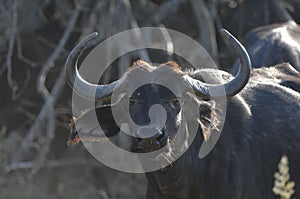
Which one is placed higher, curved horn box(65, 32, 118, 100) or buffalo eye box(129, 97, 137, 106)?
buffalo eye box(129, 97, 137, 106)

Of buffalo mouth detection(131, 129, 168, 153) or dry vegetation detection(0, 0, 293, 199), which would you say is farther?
dry vegetation detection(0, 0, 293, 199)

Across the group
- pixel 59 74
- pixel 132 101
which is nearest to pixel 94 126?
pixel 132 101

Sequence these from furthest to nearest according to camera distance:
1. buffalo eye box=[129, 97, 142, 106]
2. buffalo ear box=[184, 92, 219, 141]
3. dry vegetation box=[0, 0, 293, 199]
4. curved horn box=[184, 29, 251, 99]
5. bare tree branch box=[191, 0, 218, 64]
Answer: dry vegetation box=[0, 0, 293, 199]
bare tree branch box=[191, 0, 218, 64]
buffalo ear box=[184, 92, 219, 141]
curved horn box=[184, 29, 251, 99]
buffalo eye box=[129, 97, 142, 106]

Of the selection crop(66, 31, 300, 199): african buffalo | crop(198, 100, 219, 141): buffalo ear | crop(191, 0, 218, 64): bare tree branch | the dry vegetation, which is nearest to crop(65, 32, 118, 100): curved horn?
crop(66, 31, 300, 199): african buffalo

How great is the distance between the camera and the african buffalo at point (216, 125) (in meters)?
5.58

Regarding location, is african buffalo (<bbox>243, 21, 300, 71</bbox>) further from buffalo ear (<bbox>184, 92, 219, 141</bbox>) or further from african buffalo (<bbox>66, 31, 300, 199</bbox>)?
buffalo ear (<bbox>184, 92, 219, 141</bbox>)

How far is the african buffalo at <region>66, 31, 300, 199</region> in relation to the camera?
5.58 metres

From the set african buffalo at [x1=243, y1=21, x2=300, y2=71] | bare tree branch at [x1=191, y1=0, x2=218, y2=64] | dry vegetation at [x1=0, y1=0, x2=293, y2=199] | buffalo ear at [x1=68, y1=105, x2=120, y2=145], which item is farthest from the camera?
dry vegetation at [x1=0, y1=0, x2=293, y2=199]

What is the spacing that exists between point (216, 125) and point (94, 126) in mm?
945

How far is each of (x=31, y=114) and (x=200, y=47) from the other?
107 inches

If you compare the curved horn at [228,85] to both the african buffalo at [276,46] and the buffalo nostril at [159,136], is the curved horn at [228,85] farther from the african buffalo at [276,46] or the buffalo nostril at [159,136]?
the african buffalo at [276,46]

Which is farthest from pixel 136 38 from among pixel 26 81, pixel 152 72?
pixel 152 72

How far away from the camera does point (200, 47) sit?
10164 millimetres

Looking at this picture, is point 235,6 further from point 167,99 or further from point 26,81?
point 167,99
